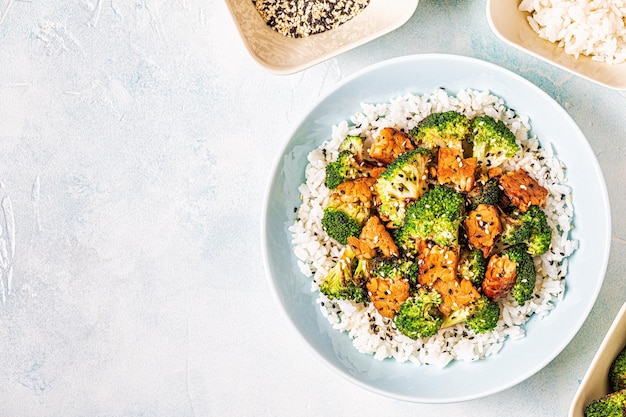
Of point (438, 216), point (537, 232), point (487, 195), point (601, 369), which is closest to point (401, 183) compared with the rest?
point (438, 216)

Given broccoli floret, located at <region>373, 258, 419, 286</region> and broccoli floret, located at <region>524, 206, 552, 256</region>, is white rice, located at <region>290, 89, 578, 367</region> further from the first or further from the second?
broccoli floret, located at <region>373, 258, 419, 286</region>

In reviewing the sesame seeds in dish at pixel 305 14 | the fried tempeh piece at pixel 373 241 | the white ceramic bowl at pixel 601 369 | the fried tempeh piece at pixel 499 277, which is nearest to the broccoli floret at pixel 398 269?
the fried tempeh piece at pixel 373 241

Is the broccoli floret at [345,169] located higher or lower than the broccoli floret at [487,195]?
higher

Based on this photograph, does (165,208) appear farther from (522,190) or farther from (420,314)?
(522,190)

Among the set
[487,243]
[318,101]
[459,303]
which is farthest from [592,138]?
[318,101]

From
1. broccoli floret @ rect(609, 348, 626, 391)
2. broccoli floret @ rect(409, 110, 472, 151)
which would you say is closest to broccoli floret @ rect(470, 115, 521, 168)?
broccoli floret @ rect(409, 110, 472, 151)

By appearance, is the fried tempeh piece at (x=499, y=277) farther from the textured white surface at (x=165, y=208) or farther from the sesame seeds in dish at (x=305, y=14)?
the sesame seeds in dish at (x=305, y=14)
